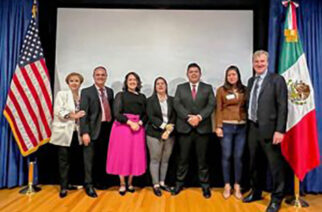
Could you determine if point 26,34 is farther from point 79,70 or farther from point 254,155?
point 254,155

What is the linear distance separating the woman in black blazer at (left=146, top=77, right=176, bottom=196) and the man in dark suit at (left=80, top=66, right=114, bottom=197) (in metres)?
0.52

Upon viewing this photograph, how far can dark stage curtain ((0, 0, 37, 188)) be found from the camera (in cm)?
339

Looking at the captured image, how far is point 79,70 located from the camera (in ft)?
12.1

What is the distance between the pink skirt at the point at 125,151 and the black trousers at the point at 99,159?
0.63ft

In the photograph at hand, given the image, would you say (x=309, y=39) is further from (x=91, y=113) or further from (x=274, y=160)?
(x=91, y=113)

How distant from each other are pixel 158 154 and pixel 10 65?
2065 millimetres

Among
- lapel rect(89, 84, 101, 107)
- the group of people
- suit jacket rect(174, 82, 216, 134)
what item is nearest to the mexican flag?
the group of people

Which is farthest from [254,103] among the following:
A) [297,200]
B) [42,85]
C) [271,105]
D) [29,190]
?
[29,190]

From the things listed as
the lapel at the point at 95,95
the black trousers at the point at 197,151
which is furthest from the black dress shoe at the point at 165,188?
the lapel at the point at 95,95

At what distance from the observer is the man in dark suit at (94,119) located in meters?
3.19

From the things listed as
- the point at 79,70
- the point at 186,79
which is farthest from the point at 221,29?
the point at 79,70

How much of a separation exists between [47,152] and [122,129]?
1.15 metres

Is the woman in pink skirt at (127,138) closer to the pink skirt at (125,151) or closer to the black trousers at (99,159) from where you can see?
the pink skirt at (125,151)

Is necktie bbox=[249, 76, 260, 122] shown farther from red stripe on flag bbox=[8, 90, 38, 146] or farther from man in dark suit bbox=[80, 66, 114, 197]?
red stripe on flag bbox=[8, 90, 38, 146]
